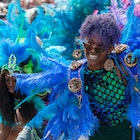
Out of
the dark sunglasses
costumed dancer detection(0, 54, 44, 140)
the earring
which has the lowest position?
costumed dancer detection(0, 54, 44, 140)

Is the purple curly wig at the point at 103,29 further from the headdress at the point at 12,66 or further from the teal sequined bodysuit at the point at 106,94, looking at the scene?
the headdress at the point at 12,66

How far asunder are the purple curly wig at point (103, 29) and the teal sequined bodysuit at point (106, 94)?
0.18 m

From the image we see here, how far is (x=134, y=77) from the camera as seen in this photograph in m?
2.13

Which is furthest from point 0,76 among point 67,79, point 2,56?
point 67,79

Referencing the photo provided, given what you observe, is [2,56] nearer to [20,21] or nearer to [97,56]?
[20,21]

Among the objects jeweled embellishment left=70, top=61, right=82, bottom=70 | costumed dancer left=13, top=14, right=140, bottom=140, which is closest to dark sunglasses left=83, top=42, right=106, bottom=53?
costumed dancer left=13, top=14, right=140, bottom=140

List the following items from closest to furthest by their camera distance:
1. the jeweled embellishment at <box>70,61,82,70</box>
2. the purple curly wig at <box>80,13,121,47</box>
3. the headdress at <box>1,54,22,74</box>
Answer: the purple curly wig at <box>80,13,121,47</box>, the jeweled embellishment at <box>70,61,82,70</box>, the headdress at <box>1,54,22,74</box>

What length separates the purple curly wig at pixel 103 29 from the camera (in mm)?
2076

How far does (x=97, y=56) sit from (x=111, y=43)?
0.34 ft

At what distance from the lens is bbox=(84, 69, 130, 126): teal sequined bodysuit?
2170 millimetres

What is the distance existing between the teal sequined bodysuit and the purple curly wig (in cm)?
18

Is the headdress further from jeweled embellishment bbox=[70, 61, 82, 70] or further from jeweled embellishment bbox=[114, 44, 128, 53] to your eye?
jeweled embellishment bbox=[114, 44, 128, 53]

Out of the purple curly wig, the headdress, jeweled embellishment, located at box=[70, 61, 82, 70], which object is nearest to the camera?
the purple curly wig

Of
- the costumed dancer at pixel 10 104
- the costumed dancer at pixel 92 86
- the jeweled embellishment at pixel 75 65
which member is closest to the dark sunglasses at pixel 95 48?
the costumed dancer at pixel 92 86
